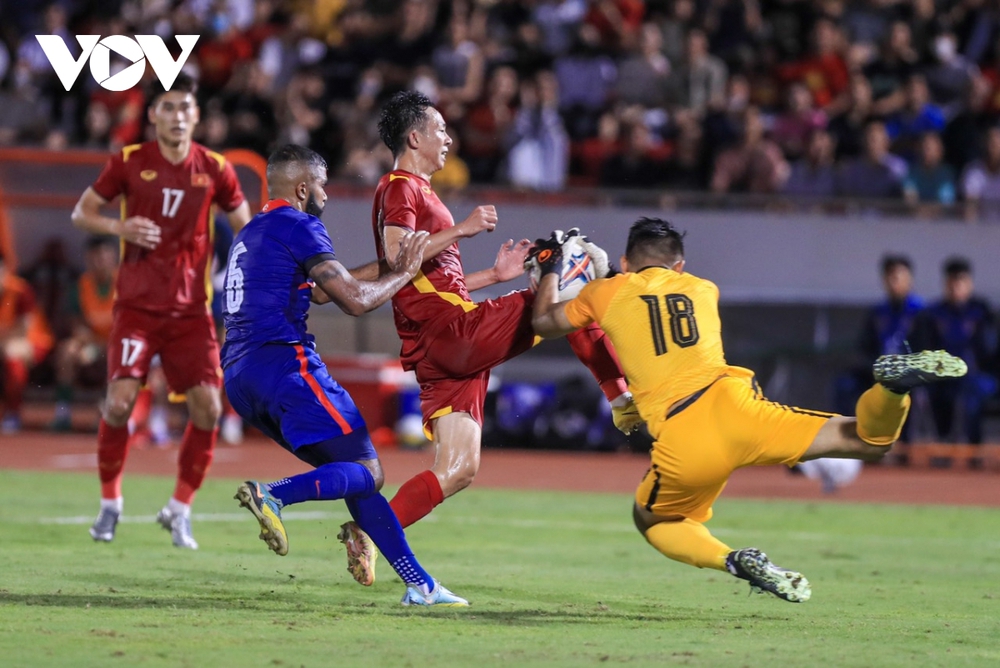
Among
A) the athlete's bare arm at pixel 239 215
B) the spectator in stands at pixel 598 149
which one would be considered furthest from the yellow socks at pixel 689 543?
the spectator in stands at pixel 598 149

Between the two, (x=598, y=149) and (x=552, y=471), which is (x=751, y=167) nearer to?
(x=598, y=149)

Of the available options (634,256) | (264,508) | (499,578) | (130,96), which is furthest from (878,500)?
(130,96)

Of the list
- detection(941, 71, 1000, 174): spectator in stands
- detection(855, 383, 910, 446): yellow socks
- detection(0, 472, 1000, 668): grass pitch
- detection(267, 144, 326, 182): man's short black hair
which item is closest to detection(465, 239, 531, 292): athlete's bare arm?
detection(267, 144, 326, 182): man's short black hair

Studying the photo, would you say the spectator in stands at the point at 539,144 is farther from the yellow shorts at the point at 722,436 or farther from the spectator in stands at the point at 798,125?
the yellow shorts at the point at 722,436

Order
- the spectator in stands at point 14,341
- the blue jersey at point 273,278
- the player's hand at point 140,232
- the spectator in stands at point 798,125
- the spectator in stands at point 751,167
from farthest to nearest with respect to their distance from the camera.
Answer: the spectator in stands at point 14,341
the spectator in stands at point 798,125
the spectator in stands at point 751,167
the player's hand at point 140,232
the blue jersey at point 273,278

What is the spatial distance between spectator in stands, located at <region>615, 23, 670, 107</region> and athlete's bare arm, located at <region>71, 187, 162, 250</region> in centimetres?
1067

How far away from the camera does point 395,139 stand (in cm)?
765

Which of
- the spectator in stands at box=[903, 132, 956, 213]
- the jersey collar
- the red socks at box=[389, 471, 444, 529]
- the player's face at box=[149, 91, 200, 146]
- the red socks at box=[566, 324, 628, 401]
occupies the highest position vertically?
the spectator in stands at box=[903, 132, 956, 213]

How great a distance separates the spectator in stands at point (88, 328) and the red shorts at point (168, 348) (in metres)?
8.82

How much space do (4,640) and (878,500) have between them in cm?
979

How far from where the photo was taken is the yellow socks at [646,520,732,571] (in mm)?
6832

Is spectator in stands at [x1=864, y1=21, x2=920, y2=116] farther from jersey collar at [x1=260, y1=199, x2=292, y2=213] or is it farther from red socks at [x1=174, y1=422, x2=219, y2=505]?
jersey collar at [x1=260, y1=199, x2=292, y2=213]

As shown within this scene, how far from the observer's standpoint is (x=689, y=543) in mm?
6918

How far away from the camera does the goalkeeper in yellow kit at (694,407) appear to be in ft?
22.1
